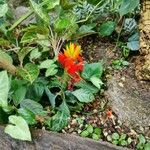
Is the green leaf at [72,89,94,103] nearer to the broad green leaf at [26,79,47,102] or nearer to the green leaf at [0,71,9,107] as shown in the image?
Result: the broad green leaf at [26,79,47,102]

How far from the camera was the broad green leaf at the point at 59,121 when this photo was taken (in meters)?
2.10

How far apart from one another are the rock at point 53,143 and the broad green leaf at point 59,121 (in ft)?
0.18

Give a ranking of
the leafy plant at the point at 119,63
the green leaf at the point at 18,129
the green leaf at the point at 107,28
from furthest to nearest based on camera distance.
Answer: the green leaf at the point at 107,28
the leafy plant at the point at 119,63
the green leaf at the point at 18,129

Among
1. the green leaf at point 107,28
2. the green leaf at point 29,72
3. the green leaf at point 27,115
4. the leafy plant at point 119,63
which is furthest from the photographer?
the green leaf at point 107,28

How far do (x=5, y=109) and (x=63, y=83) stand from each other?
339 millimetres

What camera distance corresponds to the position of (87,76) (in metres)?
2.30

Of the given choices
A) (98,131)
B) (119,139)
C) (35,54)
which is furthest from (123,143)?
(35,54)

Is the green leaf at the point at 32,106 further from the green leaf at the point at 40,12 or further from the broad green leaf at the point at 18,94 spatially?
the green leaf at the point at 40,12

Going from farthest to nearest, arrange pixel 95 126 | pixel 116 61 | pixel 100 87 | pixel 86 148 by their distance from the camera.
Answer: pixel 116 61
pixel 100 87
pixel 95 126
pixel 86 148

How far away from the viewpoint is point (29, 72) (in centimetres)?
217

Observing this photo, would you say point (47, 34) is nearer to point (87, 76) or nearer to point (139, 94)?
point (87, 76)

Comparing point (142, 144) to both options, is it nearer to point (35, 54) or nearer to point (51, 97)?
point (51, 97)

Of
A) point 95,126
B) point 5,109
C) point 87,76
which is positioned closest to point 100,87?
point 87,76

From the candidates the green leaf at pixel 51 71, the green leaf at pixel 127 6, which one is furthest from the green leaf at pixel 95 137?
the green leaf at pixel 127 6
